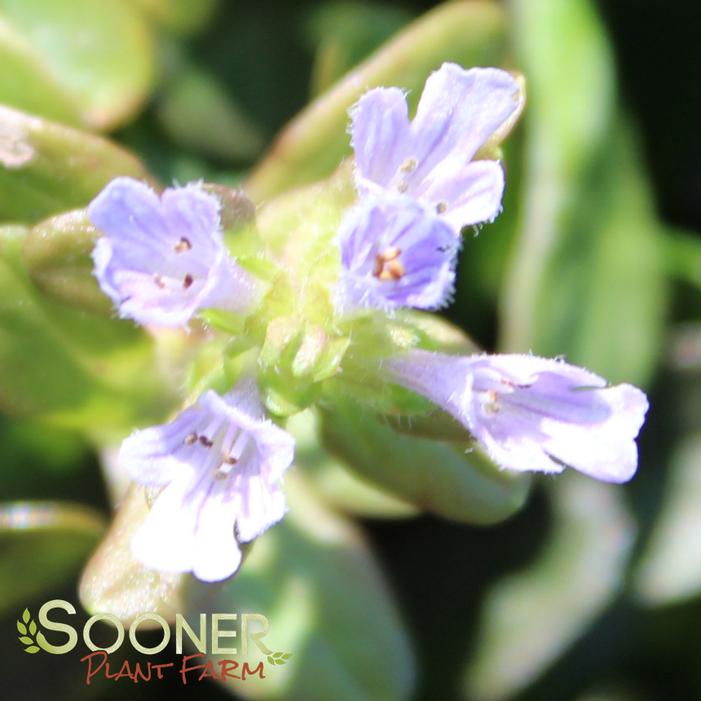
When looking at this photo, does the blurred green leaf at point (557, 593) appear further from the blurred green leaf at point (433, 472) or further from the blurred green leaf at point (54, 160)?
the blurred green leaf at point (54, 160)

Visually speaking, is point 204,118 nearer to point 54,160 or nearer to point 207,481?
point 54,160

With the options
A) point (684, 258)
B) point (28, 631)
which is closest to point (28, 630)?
point (28, 631)

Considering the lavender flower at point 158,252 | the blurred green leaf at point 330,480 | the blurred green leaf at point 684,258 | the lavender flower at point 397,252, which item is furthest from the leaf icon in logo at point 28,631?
the blurred green leaf at point 684,258

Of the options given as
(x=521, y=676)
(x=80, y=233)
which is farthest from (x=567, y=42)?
(x=521, y=676)

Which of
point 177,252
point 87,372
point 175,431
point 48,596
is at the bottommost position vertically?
point 48,596

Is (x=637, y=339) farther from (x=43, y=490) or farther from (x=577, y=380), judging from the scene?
(x=43, y=490)

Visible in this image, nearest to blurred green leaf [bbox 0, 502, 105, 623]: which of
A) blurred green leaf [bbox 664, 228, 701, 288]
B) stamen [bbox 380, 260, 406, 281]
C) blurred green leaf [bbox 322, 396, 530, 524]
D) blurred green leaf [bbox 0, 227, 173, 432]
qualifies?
blurred green leaf [bbox 0, 227, 173, 432]

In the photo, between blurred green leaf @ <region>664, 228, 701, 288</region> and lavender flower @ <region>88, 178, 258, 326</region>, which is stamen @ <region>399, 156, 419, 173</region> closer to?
lavender flower @ <region>88, 178, 258, 326</region>
